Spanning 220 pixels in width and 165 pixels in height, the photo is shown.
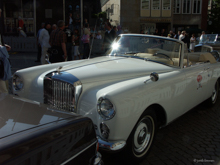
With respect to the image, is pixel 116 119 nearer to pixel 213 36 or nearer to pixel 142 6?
pixel 213 36

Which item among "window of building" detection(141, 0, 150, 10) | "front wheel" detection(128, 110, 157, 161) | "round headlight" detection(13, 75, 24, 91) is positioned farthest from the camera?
"window of building" detection(141, 0, 150, 10)

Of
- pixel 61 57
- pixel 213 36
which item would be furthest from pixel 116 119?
pixel 213 36

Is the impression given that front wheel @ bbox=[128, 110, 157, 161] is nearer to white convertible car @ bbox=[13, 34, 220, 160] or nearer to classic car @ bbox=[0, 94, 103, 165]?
white convertible car @ bbox=[13, 34, 220, 160]

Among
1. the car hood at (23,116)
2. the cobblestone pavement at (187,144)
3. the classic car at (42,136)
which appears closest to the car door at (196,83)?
the cobblestone pavement at (187,144)

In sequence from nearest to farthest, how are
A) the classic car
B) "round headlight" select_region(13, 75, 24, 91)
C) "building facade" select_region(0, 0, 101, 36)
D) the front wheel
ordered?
the classic car → the front wheel → "round headlight" select_region(13, 75, 24, 91) → "building facade" select_region(0, 0, 101, 36)

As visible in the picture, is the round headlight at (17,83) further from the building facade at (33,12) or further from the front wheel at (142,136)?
the building facade at (33,12)

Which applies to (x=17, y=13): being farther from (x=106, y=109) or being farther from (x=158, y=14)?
(x=106, y=109)

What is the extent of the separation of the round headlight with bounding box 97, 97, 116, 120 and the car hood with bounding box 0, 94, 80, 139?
748 mm

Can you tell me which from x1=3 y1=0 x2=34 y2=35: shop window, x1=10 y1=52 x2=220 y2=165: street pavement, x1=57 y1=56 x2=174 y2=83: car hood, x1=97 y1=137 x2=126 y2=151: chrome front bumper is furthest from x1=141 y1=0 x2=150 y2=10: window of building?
x1=97 y1=137 x2=126 y2=151: chrome front bumper

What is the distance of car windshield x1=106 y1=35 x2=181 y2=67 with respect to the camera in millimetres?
4109

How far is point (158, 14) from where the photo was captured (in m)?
30.5

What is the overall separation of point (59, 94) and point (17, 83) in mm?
1025

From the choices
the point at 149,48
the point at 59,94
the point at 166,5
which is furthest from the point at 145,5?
the point at 59,94

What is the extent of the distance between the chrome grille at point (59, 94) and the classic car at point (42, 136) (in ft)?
3.17
